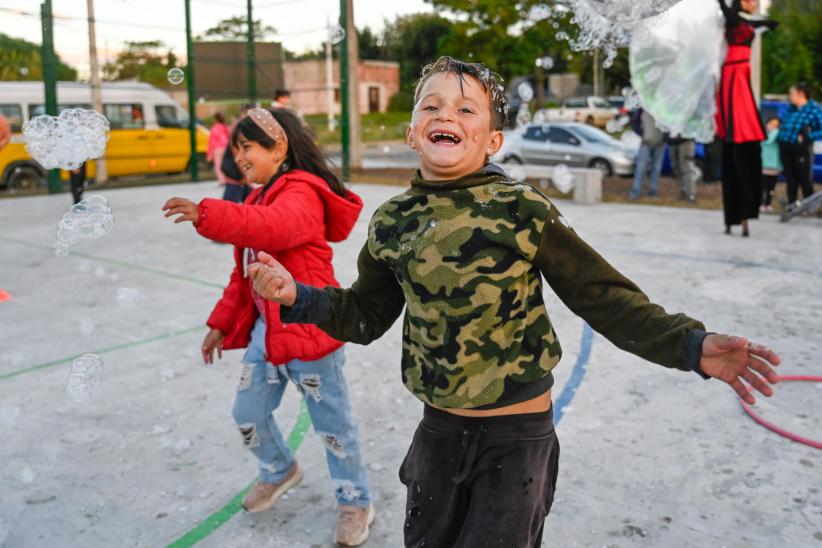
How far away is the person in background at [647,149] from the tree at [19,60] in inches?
408

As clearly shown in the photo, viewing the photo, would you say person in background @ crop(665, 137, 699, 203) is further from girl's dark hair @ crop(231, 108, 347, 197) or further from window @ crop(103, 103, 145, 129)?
window @ crop(103, 103, 145, 129)

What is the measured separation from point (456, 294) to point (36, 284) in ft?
20.3

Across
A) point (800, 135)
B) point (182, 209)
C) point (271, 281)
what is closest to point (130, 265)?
point (182, 209)

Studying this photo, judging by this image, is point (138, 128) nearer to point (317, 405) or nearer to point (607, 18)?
point (607, 18)

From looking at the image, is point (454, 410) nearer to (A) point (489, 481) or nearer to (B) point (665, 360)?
(A) point (489, 481)

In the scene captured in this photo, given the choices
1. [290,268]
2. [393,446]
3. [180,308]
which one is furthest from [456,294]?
[180,308]

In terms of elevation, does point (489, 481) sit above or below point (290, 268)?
below

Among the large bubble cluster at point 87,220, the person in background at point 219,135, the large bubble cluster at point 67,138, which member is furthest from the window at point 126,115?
the large bubble cluster at point 87,220

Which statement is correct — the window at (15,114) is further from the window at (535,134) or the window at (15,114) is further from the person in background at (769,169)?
the person in background at (769,169)

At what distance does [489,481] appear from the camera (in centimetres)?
187

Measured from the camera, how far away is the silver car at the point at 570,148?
1498 centimetres

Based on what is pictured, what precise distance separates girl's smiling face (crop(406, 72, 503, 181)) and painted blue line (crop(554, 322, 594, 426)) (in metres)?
2.11

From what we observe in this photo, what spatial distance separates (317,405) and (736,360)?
1.57 m

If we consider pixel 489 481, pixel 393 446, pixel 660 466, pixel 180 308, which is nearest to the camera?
pixel 489 481
